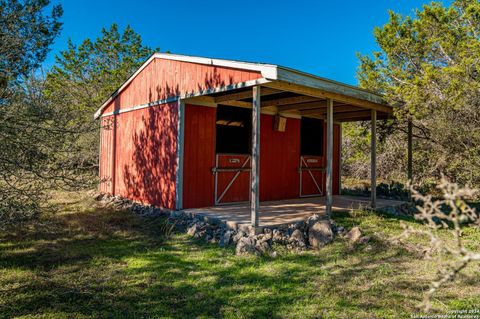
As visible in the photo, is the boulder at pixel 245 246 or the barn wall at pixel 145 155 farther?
the barn wall at pixel 145 155

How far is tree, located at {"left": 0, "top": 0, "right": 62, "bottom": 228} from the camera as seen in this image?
4.03m

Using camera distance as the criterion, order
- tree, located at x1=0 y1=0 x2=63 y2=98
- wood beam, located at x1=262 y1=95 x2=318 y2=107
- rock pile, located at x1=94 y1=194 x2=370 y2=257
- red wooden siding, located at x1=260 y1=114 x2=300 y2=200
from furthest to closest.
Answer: red wooden siding, located at x1=260 y1=114 x2=300 y2=200
wood beam, located at x1=262 y1=95 x2=318 y2=107
rock pile, located at x1=94 y1=194 x2=370 y2=257
tree, located at x1=0 y1=0 x2=63 y2=98

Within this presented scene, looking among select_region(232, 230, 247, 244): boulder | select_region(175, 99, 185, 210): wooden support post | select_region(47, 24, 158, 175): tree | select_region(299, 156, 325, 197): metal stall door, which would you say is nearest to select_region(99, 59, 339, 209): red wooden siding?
select_region(175, 99, 185, 210): wooden support post

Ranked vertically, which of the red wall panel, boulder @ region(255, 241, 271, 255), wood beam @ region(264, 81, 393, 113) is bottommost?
boulder @ region(255, 241, 271, 255)

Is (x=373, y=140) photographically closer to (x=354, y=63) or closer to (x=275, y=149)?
(x=275, y=149)

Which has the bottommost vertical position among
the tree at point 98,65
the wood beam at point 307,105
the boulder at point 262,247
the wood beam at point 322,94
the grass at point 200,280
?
the grass at point 200,280

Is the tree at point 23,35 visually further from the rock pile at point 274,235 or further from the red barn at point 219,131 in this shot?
the rock pile at point 274,235

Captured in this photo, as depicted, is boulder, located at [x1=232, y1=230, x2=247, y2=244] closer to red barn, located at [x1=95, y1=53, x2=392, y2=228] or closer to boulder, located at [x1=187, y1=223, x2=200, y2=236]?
red barn, located at [x1=95, y1=53, x2=392, y2=228]

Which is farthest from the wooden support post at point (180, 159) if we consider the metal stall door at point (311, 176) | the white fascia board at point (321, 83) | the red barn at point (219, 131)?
the metal stall door at point (311, 176)

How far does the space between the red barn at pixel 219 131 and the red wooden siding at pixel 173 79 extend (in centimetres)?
2

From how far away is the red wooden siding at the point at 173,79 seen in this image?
584 cm

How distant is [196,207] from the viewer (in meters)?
7.14

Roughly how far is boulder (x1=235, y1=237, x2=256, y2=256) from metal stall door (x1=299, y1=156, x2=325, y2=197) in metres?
4.53

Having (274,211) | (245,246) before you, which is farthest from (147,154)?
(245,246)
